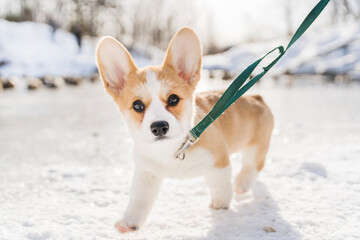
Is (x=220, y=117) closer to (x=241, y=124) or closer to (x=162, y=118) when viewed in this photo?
(x=241, y=124)

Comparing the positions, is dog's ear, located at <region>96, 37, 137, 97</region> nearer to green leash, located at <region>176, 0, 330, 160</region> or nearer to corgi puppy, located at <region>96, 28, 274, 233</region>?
corgi puppy, located at <region>96, 28, 274, 233</region>

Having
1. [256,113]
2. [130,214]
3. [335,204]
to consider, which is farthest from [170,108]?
[335,204]

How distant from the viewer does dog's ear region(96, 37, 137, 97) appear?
Result: 2.35m

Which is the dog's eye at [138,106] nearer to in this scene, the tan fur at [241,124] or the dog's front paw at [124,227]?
the tan fur at [241,124]

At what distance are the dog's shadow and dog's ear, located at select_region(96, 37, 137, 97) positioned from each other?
1.16 meters

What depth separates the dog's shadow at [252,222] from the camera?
2.16 meters

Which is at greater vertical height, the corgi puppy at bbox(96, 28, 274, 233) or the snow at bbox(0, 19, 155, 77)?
the corgi puppy at bbox(96, 28, 274, 233)

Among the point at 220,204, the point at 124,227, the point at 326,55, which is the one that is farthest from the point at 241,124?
the point at 326,55

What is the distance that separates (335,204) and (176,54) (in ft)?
5.23

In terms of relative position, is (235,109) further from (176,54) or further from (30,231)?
(30,231)

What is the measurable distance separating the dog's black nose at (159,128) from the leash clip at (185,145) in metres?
0.26

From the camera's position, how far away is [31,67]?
1945 cm

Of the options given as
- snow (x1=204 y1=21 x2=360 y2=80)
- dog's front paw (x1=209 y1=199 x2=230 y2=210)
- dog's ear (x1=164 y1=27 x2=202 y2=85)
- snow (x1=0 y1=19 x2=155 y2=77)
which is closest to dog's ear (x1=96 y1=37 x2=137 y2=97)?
dog's ear (x1=164 y1=27 x2=202 y2=85)

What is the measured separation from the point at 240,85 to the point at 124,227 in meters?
1.14
